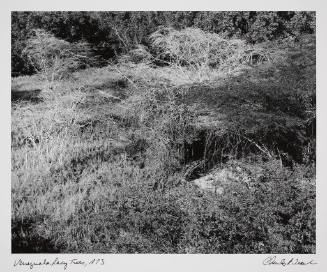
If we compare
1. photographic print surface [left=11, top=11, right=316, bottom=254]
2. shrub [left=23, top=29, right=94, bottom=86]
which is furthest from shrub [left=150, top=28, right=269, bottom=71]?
shrub [left=23, top=29, right=94, bottom=86]

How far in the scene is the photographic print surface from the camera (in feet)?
15.8

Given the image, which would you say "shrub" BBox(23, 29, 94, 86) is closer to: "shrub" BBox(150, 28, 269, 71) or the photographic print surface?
the photographic print surface

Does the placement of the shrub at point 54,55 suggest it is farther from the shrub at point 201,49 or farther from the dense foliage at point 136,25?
the shrub at point 201,49

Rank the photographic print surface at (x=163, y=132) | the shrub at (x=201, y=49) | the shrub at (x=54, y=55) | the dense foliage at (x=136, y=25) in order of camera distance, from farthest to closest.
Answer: the shrub at (x=201, y=49) < the shrub at (x=54, y=55) < the dense foliage at (x=136, y=25) < the photographic print surface at (x=163, y=132)

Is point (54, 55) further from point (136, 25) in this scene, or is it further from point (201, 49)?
point (201, 49)

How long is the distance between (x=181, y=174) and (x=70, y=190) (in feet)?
4.72

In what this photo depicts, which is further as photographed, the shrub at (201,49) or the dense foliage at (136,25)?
the shrub at (201,49)

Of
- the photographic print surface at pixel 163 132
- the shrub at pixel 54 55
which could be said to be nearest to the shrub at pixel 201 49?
→ the photographic print surface at pixel 163 132

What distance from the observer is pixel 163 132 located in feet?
18.9

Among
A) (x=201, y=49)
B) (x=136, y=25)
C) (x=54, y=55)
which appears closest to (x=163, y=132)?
(x=201, y=49)

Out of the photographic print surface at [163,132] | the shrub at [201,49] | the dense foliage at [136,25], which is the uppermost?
the dense foliage at [136,25]

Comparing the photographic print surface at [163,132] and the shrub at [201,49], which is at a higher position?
the shrub at [201,49]

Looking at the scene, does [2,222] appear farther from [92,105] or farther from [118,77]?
[118,77]

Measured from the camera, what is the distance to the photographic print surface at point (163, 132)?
4.80 metres
